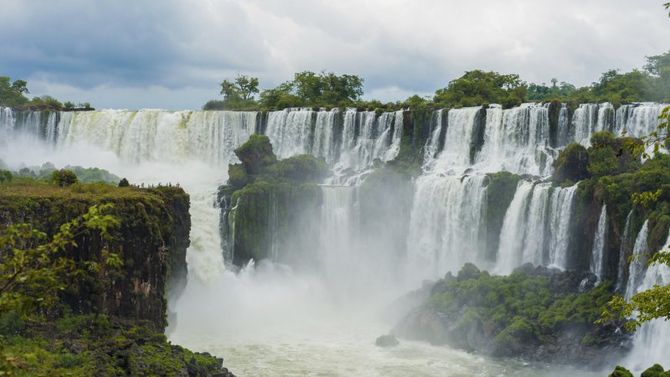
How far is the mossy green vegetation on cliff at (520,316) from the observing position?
29703 millimetres

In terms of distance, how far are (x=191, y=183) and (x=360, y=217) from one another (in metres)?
12.4

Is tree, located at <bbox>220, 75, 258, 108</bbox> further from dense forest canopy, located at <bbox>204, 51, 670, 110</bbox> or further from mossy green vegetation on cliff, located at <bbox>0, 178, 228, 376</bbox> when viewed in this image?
mossy green vegetation on cliff, located at <bbox>0, 178, 228, 376</bbox>

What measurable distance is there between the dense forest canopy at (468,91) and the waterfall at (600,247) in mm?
11607

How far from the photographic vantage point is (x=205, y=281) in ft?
126

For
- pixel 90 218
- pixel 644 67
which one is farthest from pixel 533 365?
pixel 644 67

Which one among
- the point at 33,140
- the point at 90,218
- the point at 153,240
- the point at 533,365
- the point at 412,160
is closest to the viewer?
the point at 90,218

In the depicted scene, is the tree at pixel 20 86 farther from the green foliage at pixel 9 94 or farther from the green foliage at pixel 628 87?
the green foliage at pixel 628 87

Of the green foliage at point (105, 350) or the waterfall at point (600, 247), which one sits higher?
the waterfall at point (600, 247)

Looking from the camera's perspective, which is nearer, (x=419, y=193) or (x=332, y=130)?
(x=419, y=193)

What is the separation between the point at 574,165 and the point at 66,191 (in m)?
23.6

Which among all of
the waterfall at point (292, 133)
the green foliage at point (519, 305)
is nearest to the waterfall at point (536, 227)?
the green foliage at point (519, 305)

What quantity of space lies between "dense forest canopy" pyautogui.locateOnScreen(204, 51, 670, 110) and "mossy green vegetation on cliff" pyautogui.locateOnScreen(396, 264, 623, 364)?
14052 mm

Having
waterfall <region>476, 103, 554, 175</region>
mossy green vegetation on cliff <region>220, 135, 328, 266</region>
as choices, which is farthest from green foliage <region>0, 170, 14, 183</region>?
waterfall <region>476, 103, 554, 175</region>

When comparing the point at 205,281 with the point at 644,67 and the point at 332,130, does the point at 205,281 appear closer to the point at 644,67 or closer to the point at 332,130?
the point at 332,130
